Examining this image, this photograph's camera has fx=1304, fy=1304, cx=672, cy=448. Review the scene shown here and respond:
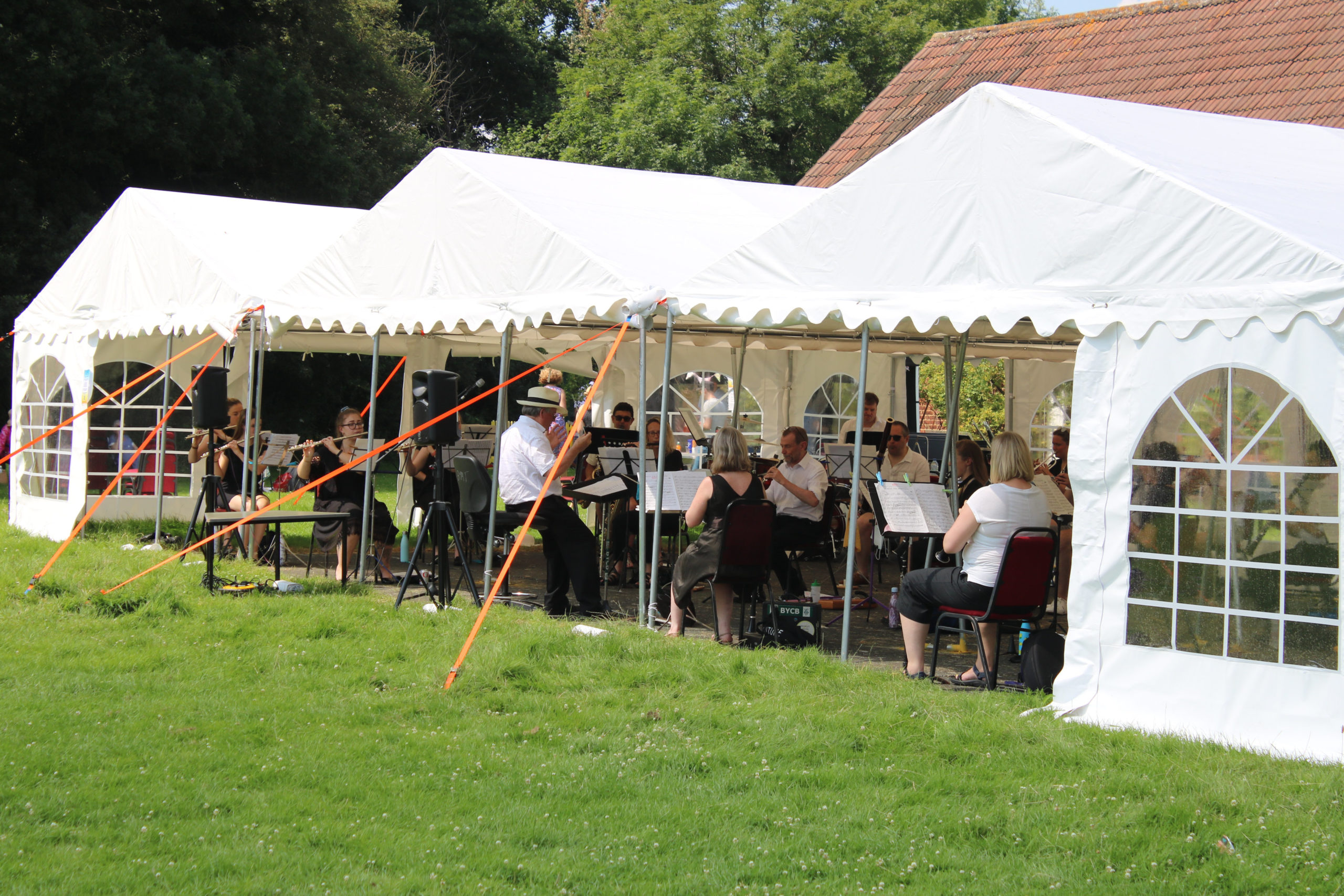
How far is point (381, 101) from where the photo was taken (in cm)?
2867

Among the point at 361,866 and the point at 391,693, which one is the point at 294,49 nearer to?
the point at 391,693

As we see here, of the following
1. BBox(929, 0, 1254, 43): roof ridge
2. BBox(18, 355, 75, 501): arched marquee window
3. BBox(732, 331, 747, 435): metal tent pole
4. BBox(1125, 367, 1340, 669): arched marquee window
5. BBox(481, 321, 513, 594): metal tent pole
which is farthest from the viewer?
BBox(929, 0, 1254, 43): roof ridge

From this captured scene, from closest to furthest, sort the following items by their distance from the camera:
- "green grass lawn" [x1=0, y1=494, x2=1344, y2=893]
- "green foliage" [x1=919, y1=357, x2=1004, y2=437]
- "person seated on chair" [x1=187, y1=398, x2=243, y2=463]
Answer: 1. "green grass lawn" [x1=0, y1=494, x2=1344, y2=893]
2. "person seated on chair" [x1=187, y1=398, x2=243, y2=463]
3. "green foliage" [x1=919, y1=357, x2=1004, y2=437]

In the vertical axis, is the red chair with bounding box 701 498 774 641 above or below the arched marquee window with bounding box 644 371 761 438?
below

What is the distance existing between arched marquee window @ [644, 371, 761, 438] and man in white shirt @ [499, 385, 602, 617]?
753 centimetres

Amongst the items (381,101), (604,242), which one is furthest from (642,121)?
(604,242)

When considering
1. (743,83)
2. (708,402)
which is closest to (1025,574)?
(708,402)

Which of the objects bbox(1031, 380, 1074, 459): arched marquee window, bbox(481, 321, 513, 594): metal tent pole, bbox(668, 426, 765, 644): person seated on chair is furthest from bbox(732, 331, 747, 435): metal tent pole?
bbox(668, 426, 765, 644): person seated on chair

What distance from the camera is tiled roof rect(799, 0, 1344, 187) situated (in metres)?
16.6

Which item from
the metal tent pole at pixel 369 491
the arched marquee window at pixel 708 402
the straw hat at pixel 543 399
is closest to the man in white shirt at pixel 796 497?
the straw hat at pixel 543 399

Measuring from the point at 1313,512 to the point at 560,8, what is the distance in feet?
119

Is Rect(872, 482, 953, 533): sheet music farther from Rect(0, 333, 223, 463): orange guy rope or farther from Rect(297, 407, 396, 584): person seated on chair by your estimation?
Rect(0, 333, 223, 463): orange guy rope

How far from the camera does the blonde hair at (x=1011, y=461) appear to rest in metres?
6.72

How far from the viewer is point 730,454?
7.88 m
